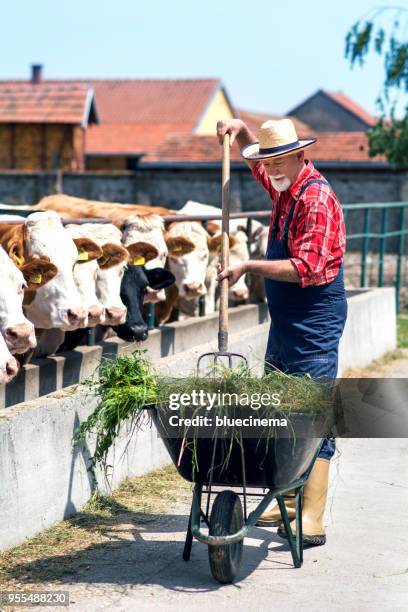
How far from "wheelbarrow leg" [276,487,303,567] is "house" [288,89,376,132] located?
199 ft

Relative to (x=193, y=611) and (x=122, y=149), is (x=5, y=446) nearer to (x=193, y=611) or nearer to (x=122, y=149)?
(x=193, y=611)

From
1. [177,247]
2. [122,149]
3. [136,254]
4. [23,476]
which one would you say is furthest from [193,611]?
[122,149]

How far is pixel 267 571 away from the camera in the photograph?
16.5 ft

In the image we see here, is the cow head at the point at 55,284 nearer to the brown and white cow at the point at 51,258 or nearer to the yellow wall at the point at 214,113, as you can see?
the brown and white cow at the point at 51,258

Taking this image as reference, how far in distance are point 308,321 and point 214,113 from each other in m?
53.3

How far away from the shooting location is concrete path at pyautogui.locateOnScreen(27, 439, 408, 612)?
4.57m

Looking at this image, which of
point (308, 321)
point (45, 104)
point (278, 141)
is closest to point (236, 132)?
point (278, 141)

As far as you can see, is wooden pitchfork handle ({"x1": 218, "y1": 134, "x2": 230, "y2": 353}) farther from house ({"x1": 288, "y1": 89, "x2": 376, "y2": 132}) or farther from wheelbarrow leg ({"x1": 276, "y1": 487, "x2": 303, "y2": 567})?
house ({"x1": 288, "y1": 89, "x2": 376, "y2": 132})

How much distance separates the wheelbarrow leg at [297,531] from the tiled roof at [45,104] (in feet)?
123

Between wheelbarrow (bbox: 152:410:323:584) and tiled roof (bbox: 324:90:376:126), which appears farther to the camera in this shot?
tiled roof (bbox: 324:90:376:126)

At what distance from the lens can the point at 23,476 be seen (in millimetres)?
5270

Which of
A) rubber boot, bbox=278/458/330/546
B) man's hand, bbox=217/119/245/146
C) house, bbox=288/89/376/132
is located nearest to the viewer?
rubber boot, bbox=278/458/330/546

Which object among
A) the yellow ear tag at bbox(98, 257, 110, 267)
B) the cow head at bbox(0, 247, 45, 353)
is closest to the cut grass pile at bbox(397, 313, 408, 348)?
the yellow ear tag at bbox(98, 257, 110, 267)

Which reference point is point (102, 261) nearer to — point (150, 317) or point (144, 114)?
point (150, 317)
